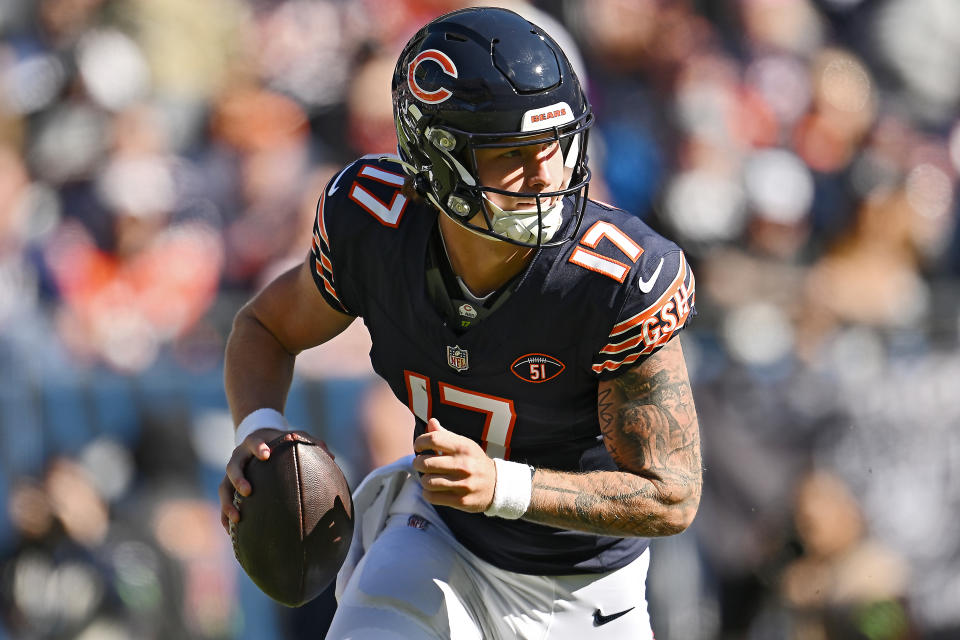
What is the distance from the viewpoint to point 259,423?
110 inches

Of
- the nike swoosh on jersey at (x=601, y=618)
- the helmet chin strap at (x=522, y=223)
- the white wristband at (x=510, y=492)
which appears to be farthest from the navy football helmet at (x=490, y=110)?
the nike swoosh on jersey at (x=601, y=618)

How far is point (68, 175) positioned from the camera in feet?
17.6

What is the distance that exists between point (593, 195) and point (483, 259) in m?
2.49

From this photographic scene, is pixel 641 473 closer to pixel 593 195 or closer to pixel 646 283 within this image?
pixel 646 283

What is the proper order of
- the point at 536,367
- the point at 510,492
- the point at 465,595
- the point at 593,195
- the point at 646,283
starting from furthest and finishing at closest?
the point at 593,195
the point at 465,595
the point at 536,367
the point at 646,283
the point at 510,492

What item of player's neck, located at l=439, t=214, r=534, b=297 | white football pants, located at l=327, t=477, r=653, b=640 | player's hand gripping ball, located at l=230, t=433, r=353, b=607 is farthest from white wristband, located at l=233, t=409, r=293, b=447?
player's neck, located at l=439, t=214, r=534, b=297

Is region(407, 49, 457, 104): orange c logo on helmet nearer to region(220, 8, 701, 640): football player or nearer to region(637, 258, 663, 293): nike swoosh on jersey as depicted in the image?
region(220, 8, 701, 640): football player

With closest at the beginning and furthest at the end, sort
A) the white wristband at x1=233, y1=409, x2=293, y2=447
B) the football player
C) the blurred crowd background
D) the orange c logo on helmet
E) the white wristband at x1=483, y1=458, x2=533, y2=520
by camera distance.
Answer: the white wristband at x1=483, y1=458, x2=533, y2=520 → the football player → the orange c logo on helmet → the white wristband at x1=233, y1=409, x2=293, y2=447 → the blurred crowd background

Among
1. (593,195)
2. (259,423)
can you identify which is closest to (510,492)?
(259,423)

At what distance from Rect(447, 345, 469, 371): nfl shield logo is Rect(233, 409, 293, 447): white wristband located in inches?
17.4

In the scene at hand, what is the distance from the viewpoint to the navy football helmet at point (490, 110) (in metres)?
2.55

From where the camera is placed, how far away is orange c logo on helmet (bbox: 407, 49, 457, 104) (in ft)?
8.60

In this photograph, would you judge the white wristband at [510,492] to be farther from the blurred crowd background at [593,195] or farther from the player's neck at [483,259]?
the blurred crowd background at [593,195]

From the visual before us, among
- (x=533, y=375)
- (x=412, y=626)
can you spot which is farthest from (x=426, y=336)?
(x=412, y=626)
